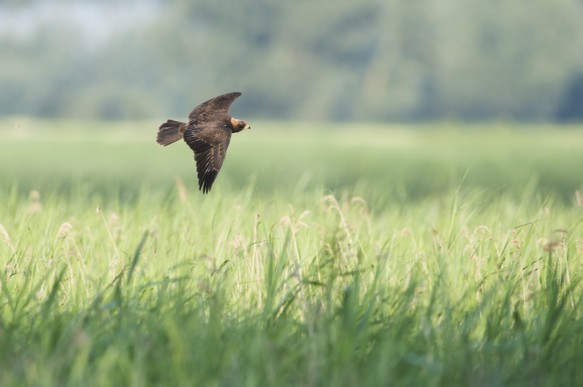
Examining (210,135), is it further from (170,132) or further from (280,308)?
(280,308)

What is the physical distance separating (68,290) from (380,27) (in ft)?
91.4

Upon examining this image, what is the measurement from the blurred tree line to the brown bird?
2386 centimetres

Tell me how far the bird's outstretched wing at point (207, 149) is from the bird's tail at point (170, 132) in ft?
0.77

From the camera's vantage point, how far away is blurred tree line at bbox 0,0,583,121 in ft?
88.5

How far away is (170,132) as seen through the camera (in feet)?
7.32

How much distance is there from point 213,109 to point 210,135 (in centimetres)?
14

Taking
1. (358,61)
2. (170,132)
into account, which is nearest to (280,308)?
(170,132)

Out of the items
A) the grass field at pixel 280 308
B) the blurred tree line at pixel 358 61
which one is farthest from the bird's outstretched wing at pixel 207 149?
the blurred tree line at pixel 358 61

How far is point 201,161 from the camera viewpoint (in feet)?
6.17

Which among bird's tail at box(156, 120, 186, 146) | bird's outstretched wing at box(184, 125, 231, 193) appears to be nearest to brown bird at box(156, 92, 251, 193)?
bird's outstretched wing at box(184, 125, 231, 193)

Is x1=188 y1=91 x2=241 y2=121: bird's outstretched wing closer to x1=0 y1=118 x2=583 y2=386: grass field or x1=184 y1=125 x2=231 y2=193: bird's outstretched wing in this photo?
x1=184 y1=125 x2=231 y2=193: bird's outstretched wing

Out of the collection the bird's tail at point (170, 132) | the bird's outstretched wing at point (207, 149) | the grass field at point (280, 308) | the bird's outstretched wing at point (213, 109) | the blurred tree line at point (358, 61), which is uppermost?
the blurred tree line at point (358, 61)

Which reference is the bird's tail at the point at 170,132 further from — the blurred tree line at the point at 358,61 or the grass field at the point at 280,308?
the blurred tree line at the point at 358,61

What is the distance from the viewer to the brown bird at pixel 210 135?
6.16 feet
